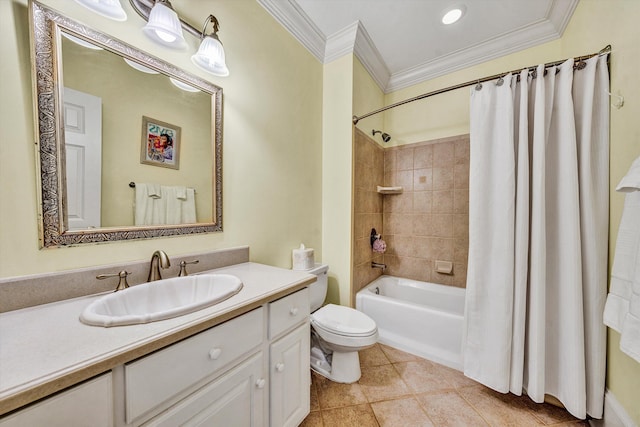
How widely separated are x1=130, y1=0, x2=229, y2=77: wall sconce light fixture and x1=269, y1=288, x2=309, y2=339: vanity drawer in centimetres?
121

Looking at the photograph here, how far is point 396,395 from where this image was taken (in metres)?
1.46

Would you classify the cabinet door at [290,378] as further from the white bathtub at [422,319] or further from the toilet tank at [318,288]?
the white bathtub at [422,319]

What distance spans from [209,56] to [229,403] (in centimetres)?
150

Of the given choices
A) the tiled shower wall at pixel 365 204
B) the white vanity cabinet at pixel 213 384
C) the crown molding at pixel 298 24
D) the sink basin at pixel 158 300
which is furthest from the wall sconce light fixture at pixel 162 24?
the tiled shower wall at pixel 365 204

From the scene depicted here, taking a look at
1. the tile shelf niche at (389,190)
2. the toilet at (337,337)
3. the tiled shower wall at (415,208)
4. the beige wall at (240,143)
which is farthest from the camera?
the tile shelf niche at (389,190)

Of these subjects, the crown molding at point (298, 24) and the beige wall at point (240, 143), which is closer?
the beige wall at point (240, 143)

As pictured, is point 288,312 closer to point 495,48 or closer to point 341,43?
point 341,43

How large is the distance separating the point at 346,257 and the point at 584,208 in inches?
58.1

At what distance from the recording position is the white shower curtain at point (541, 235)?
3.96 feet

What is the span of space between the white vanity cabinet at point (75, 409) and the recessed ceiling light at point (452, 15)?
2660 millimetres

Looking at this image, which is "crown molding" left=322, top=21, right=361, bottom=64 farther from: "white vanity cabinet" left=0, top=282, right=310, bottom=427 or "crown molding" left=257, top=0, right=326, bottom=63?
"white vanity cabinet" left=0, top=282, right=310, bottom=427

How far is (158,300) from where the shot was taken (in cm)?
97

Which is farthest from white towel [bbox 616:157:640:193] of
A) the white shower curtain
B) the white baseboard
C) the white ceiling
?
the white ceiling

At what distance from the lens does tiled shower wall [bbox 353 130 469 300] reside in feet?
7.25
